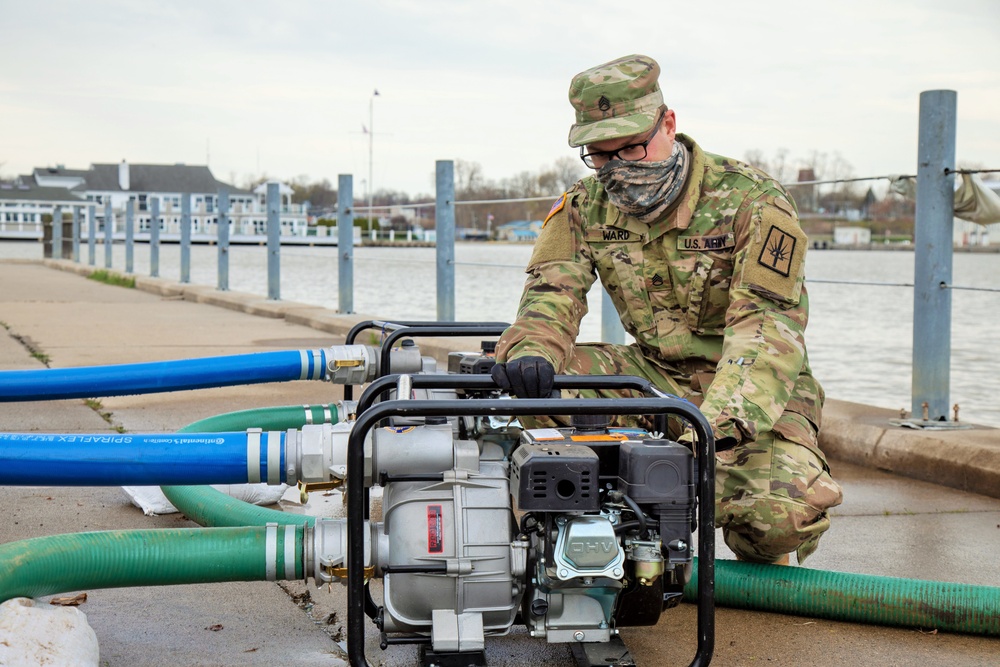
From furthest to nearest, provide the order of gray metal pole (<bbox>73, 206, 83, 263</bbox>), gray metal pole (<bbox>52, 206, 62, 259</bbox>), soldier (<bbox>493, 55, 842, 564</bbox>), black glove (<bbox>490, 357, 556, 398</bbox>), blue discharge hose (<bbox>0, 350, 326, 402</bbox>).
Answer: gray metal pole (<bbox>52, 206, 62, 259</bbox>) → gray metal pole (<bbox>73, 206, 83, 263</bbox>) → blue discharge hose (<bbox>0, 350, 326, 402</bbox>) → soldier (<bbox>493, 55, 842, 564</bbox>) → black glove (<bbox>490, 357, 556, 398</bbox>)

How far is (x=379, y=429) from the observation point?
2.34 m

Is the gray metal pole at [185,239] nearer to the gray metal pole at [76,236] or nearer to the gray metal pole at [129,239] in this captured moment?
the gray metal pole at [129,239]

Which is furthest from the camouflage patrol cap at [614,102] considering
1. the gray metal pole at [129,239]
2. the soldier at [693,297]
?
the gray metal pole at [129,239]

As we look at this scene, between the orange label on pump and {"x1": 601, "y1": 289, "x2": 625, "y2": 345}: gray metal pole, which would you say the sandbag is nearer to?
the orange label on pump

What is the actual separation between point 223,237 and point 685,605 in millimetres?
12421

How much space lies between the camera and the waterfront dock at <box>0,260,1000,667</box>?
2.50m

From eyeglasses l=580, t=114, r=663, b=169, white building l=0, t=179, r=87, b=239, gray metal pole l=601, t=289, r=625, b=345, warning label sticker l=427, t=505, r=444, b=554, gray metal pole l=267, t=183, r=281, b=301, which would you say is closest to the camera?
warning label sticker l=427, t=505, r=444, b=554

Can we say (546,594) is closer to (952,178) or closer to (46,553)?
(46,553)

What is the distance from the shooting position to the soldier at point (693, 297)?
108 inches

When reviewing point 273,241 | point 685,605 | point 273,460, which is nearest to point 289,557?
point 273,460

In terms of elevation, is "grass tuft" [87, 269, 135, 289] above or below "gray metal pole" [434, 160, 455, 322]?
below

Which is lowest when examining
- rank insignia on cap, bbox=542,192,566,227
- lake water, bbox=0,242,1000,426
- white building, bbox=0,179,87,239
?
lake water, bbox=0,242,1000,426

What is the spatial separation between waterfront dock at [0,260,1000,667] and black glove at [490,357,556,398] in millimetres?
591

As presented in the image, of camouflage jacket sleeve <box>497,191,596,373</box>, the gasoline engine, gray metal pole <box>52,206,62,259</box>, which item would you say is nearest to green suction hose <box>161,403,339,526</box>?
the gasoline engine
